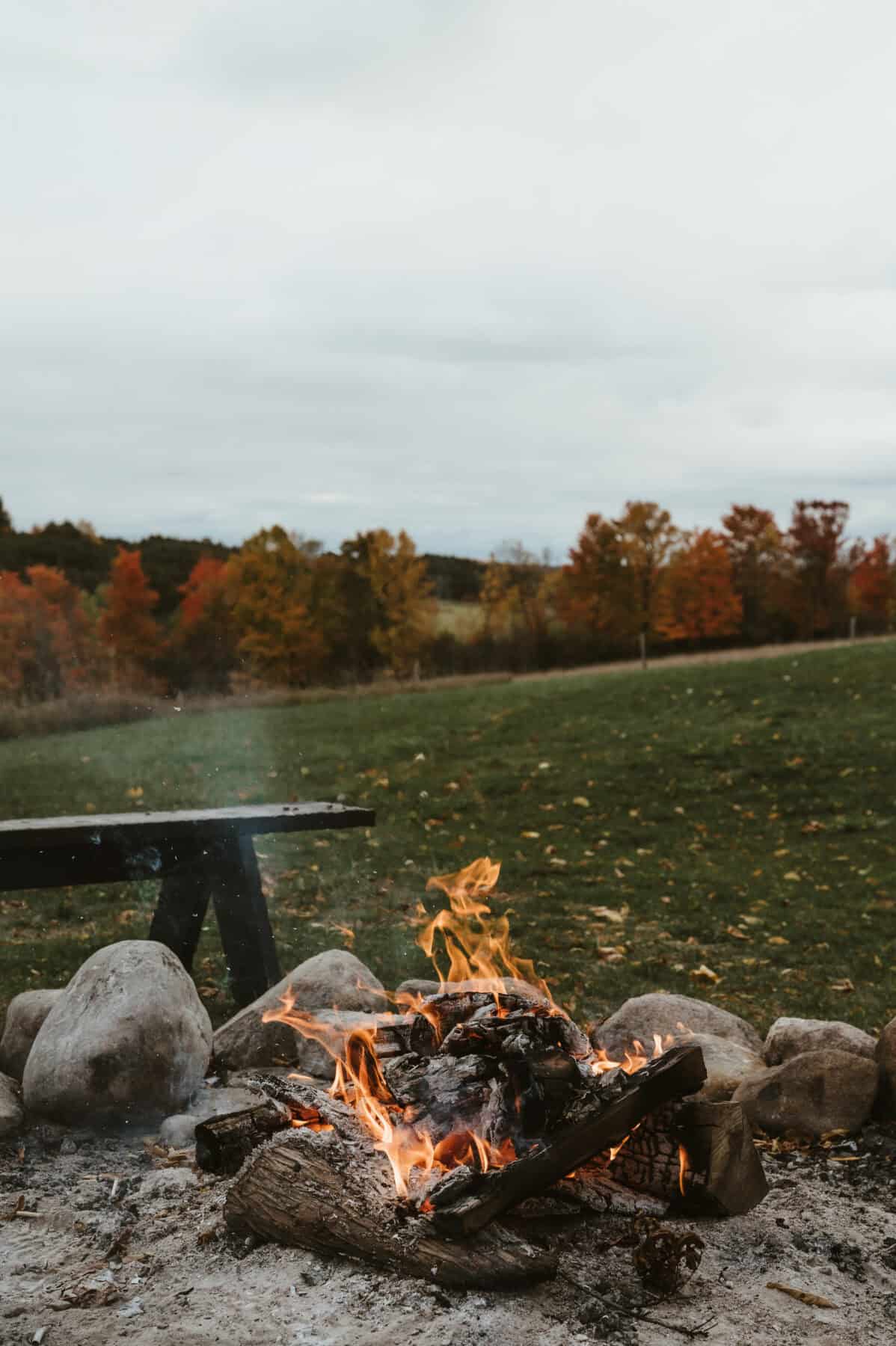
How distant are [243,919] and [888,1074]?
9.97 feet

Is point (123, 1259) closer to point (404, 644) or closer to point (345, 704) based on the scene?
point (345, 704)

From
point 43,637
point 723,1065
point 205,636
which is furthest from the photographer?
point 205,636

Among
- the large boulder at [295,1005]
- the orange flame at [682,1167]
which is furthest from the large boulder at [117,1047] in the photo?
the orange flame at [682,1167]

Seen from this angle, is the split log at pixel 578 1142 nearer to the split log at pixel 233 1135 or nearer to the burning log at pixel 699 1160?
the burning log at pixel 699 1160

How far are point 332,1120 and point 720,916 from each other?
5748mm

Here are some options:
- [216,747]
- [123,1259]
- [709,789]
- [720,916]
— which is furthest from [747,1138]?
[216,747]

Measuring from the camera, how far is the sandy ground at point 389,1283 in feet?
8.38

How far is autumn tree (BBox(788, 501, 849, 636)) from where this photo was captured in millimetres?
41156

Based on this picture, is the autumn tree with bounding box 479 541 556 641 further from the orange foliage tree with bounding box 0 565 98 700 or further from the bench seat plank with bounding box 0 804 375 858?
the bench seat plank with bounding box 0 804 375 858

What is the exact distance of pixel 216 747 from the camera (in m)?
17.7

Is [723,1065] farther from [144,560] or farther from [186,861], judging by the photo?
[144,560]

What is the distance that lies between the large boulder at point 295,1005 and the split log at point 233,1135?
0.91 m

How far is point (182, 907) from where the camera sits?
5.46m

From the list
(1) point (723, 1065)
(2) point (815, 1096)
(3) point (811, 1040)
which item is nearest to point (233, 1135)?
(1) point (723, 1065)
